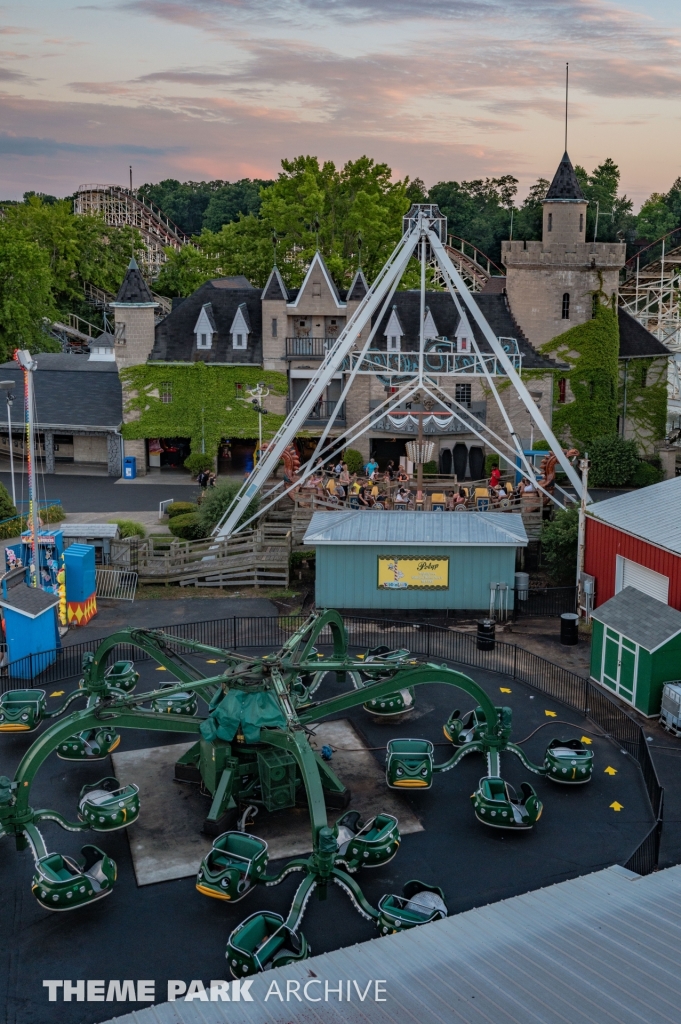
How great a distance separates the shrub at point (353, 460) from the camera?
51.6m

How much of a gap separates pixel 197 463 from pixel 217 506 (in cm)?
1286

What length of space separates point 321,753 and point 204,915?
19.8 feet

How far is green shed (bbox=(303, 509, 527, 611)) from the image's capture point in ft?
108

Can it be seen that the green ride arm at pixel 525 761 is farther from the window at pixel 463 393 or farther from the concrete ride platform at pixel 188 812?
the window at pixel 463 393

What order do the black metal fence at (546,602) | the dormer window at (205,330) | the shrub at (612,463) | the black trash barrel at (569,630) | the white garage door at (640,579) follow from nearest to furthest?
the white garage door at (640,579), the black trash barrel at (569,630), the black metal fence at (546,602), the shrub at (612,463), the dormer window at (205,330)

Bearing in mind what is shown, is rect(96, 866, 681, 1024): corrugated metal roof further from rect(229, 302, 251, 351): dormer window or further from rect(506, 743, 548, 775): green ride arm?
rect(229, 302, 251, 351): dormer window

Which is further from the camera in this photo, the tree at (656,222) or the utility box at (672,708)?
the tree at (656,222)

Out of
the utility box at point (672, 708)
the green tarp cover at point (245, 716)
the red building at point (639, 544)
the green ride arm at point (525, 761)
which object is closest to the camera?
the green tarp cover at point (245, 716)

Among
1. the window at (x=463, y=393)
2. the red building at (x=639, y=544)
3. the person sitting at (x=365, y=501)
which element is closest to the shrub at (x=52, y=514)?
the person sitting at (x=365, y=501)

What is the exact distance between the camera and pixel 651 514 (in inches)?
1179

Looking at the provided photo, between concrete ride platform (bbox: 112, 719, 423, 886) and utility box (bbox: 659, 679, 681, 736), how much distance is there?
23.4ft

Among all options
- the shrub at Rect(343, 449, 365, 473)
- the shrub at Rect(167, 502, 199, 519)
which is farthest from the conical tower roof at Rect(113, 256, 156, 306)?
the shrub at Rect(167, 502, 199, 519)

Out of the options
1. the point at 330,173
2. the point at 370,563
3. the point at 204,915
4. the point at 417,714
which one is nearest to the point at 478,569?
the point at 370,563

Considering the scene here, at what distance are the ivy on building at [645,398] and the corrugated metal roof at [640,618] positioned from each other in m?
28.9
